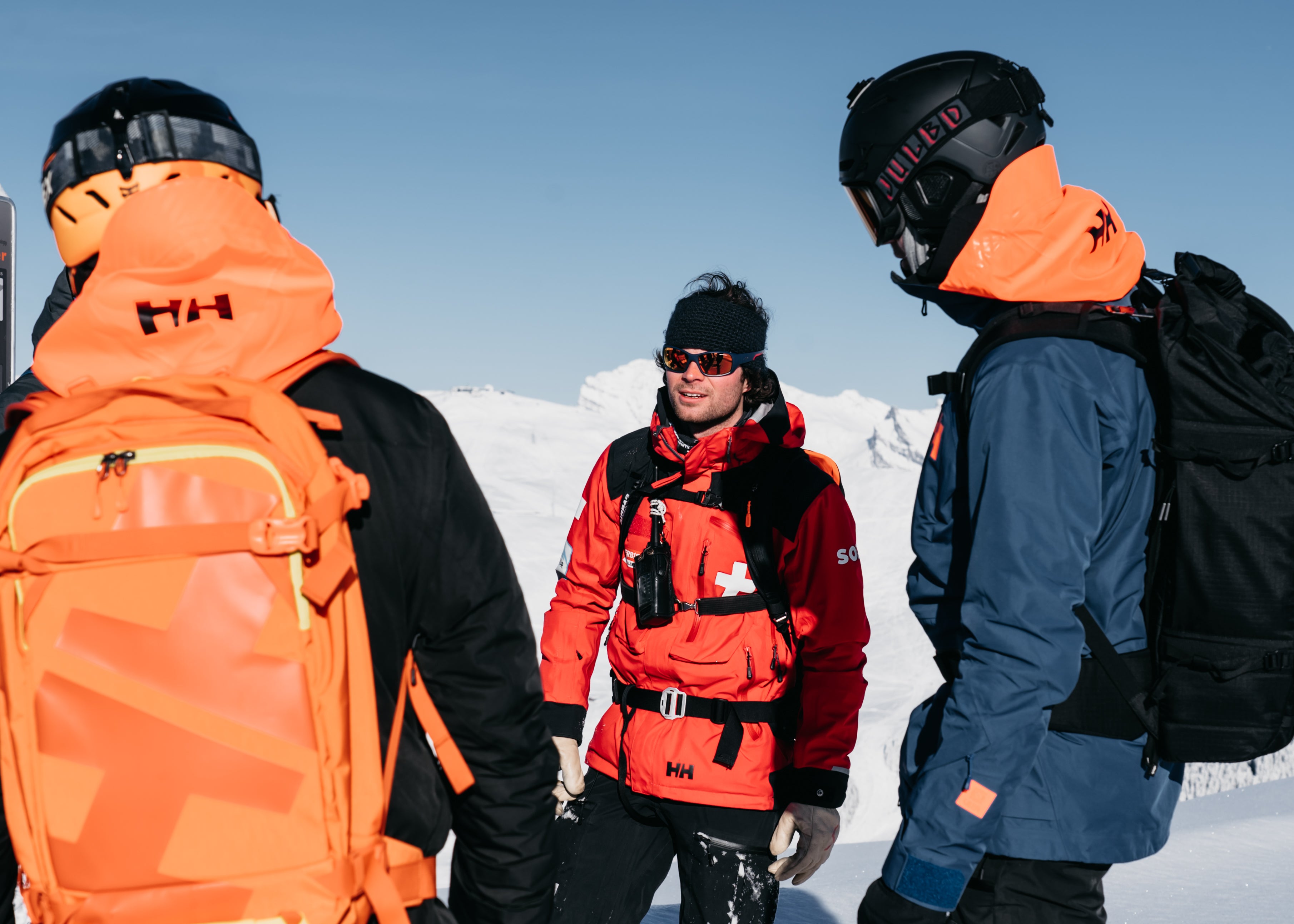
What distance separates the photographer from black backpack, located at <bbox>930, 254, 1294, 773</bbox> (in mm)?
1999

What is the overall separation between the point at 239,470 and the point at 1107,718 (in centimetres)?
174

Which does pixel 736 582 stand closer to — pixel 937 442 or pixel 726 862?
pixel 726 862

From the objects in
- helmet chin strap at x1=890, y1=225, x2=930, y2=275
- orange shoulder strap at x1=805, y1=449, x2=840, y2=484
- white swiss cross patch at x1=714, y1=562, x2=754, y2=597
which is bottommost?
white swiss cross patch at x1=714, y1=562, x2=754, y2=597

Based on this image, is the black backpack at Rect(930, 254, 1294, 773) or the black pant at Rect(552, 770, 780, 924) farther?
the black pant at Rect(552, 770, 780, 924)

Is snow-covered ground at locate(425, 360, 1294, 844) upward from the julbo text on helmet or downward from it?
downward

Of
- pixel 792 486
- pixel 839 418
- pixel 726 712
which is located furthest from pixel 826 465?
pixel 839 418

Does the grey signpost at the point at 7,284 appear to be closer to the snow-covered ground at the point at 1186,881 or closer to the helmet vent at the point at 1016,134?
the snow-covered ground at the point at 1186,881

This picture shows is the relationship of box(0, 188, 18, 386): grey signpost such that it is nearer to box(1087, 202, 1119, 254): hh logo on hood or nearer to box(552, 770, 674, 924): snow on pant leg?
→ box(552, 770, 674, 924): snow on pant leg

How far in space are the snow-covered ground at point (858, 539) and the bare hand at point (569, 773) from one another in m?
7.87

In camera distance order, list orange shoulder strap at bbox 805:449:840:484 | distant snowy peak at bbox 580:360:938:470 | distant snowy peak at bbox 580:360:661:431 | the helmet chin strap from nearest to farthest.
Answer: the helmet chin strap
orange shoulder strap at bbox 805:449:840:484
distant snowy peak at bbox 580:360:938:470
distant snowy peak at bbox 580:360:661:431

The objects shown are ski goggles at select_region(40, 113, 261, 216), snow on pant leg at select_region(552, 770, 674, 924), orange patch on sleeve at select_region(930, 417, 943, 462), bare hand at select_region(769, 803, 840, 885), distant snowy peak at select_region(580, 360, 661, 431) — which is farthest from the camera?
distant snowy peak at select_region(580, 360, 661, 431)

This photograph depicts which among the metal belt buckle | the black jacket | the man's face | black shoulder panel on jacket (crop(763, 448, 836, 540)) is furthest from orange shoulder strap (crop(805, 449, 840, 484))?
the black jacket

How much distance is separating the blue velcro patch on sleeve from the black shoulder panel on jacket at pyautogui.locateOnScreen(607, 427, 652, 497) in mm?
1774

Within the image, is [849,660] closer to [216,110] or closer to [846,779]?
[846,779]
